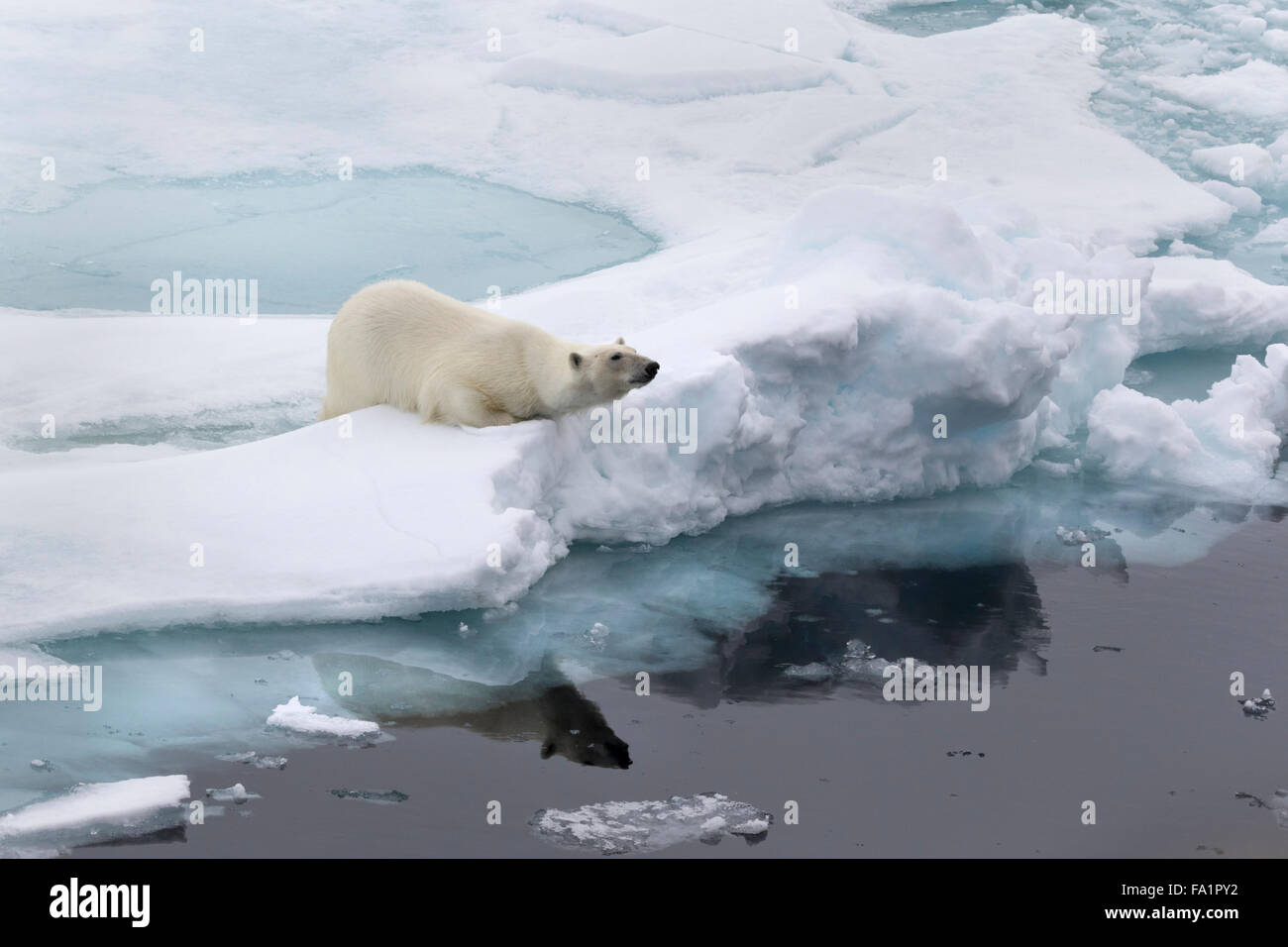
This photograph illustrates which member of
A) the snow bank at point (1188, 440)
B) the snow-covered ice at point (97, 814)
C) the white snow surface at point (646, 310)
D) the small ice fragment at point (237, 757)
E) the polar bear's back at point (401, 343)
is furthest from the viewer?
the snow bank at point (1188, 440)

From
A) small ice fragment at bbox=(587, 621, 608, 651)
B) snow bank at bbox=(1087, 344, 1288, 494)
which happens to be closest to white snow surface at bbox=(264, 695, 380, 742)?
small ice fragment at bbox=(587, 621, 608, 651)

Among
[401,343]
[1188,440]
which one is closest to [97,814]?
[401,343]

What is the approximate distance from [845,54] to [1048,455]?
270 inches

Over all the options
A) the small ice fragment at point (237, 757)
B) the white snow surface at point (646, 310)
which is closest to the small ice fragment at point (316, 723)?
the small ice fragment at point (237, 757)

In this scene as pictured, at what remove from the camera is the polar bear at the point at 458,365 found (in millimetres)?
6082

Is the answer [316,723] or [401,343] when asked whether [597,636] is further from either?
[401,343]

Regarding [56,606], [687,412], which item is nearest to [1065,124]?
[687,412]

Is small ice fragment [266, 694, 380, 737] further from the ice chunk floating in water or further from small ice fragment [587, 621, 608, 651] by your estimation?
small ice fragment [587, 621, 608, 651]

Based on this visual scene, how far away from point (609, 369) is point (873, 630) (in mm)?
1498

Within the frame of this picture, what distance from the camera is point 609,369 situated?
6.03 meters

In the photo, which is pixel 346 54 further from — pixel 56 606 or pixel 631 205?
pixel 56 606

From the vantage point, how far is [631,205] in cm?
1068

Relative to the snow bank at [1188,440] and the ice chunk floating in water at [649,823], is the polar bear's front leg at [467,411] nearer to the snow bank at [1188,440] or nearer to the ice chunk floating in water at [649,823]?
the ice chunk floating in water at [649,823]

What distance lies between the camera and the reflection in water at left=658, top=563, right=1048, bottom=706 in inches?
208
